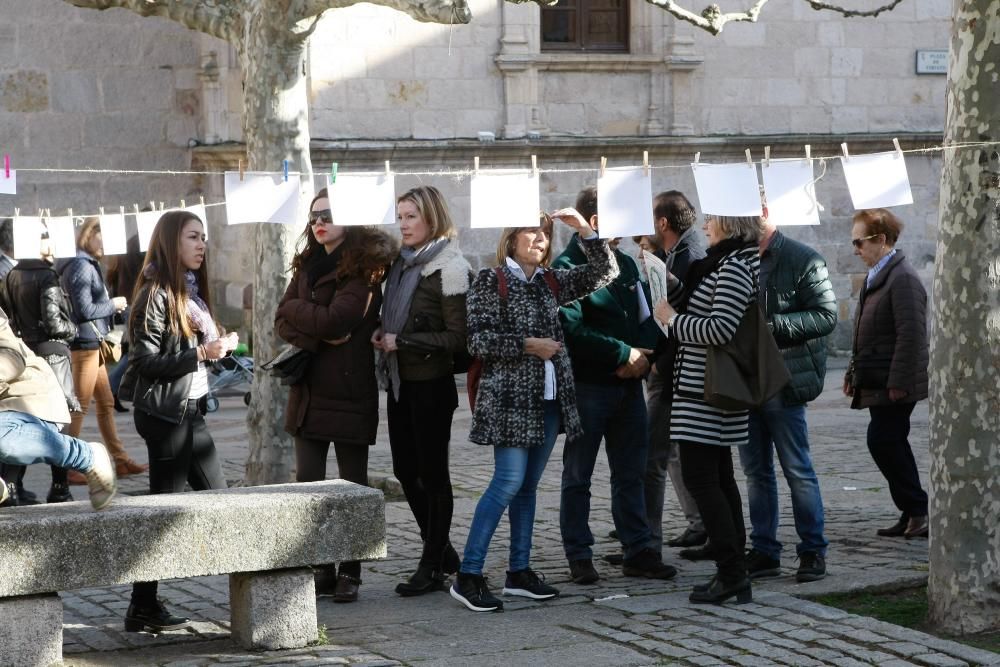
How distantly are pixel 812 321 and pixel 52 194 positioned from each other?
11.4m

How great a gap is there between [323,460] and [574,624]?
4.77ft

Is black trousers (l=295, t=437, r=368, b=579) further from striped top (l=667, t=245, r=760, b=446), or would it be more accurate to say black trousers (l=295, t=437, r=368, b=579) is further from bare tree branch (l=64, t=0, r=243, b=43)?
bare tree branch (l=64, t=0, r=243, b=43)

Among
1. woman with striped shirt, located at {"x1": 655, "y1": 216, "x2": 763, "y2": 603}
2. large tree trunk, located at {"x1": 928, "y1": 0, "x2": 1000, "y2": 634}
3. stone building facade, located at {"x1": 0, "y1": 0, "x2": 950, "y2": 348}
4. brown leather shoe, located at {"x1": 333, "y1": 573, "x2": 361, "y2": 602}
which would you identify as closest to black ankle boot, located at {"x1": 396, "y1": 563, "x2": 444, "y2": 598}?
brown leather shoe, located at {"x1": 333, "y1": 573, "x2": 361, "y2": 602}

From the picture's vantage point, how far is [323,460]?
276 inches

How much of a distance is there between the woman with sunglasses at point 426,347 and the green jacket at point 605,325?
52 cm

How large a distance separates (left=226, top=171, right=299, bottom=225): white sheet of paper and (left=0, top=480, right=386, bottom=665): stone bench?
1.71 m

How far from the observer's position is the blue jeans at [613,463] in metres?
7.12

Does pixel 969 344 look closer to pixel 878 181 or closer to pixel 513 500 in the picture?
pixel 878 181

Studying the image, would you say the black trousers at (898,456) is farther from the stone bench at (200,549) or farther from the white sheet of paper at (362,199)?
Result: the stone bench at (200,549)

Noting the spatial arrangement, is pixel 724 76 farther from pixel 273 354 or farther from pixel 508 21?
pixel 273 354

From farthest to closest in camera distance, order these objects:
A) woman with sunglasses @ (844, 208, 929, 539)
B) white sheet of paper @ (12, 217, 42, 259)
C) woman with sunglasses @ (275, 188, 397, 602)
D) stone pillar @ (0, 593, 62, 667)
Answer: white sheet of paper @ (12, 217, 42, 259) → woman with sunglasses @ (844, 208, 929, 539) → woman with sunglasses @ (275, 188, 397, 602) → stone pillar @ (0, 593, 62, 667)

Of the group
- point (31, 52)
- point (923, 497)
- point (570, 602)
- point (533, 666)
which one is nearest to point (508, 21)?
point (31, 52)

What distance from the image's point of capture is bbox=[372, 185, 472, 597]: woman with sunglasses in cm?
677

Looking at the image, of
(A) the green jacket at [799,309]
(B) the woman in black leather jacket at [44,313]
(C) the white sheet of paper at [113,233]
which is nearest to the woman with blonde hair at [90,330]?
(B) the woman in black leather jacket at [44,313]
